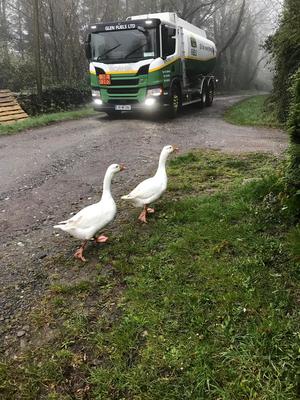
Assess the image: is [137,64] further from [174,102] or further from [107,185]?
[107,185]

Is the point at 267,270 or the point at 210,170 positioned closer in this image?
the point at 267,270

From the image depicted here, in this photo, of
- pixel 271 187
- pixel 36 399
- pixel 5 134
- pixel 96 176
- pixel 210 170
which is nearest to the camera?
pixel 36 399

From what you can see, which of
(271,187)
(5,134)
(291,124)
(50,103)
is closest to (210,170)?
(271,187)

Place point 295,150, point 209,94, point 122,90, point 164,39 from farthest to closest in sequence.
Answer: point 209,94, point 122,90, point 164,39, point 295,150

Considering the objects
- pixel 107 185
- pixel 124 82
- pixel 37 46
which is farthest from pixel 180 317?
pixel 37 46

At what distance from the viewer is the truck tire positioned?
14.7 metres

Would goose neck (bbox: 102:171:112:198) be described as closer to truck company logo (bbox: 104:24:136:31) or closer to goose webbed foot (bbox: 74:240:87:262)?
goose webbed foot (bbox: 74:240:87:262)

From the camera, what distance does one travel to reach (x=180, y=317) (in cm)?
361

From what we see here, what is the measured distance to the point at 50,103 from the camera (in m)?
18.3

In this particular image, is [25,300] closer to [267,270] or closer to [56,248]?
[56,248]

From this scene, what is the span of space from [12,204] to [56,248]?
206cm

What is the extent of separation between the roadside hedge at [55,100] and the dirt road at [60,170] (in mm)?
3063

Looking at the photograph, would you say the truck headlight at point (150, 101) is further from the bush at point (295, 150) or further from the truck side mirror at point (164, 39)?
the bush at point (295, 150)

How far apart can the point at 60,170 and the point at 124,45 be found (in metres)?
6.76
